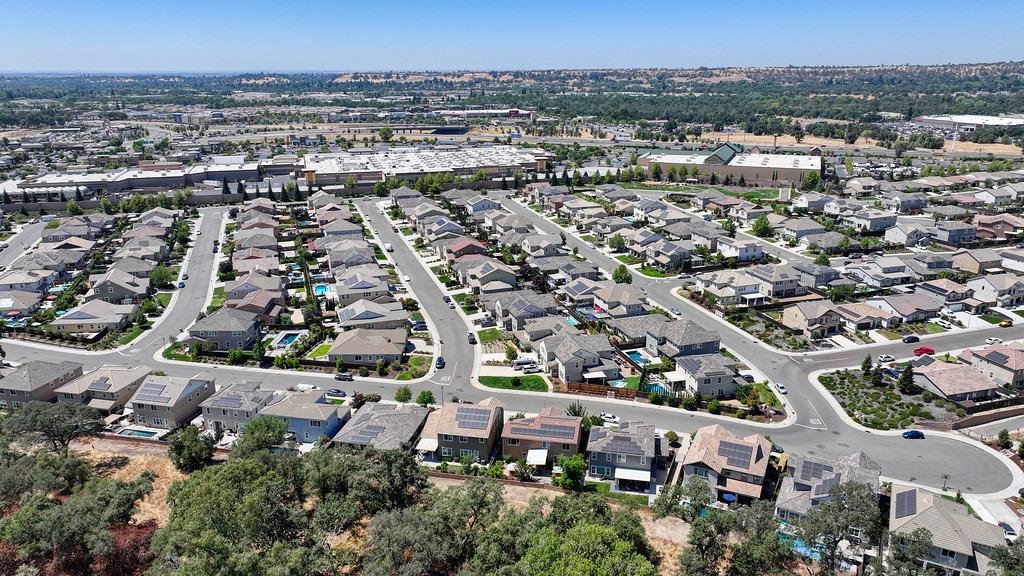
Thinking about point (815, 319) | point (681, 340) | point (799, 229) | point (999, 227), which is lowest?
point (681, 340)

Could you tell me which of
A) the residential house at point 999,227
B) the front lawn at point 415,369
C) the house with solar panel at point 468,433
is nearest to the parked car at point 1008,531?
the house with solar panel at point 468,433

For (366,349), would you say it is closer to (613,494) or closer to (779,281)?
(613,494)

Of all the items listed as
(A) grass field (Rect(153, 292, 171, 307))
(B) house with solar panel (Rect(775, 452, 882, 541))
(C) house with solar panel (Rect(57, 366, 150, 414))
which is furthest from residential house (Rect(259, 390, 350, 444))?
(A) grass field (Rect(153, 292, 171, 307))

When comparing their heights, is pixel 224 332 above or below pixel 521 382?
above

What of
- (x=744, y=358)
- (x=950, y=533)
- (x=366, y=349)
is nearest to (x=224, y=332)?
(x=366, y=349)

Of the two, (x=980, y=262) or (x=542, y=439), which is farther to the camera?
(x=980, y=262)

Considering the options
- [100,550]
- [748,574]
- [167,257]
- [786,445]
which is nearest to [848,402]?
[786,445]

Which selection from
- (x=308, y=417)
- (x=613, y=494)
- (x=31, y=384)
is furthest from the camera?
(x=31, y=384)
